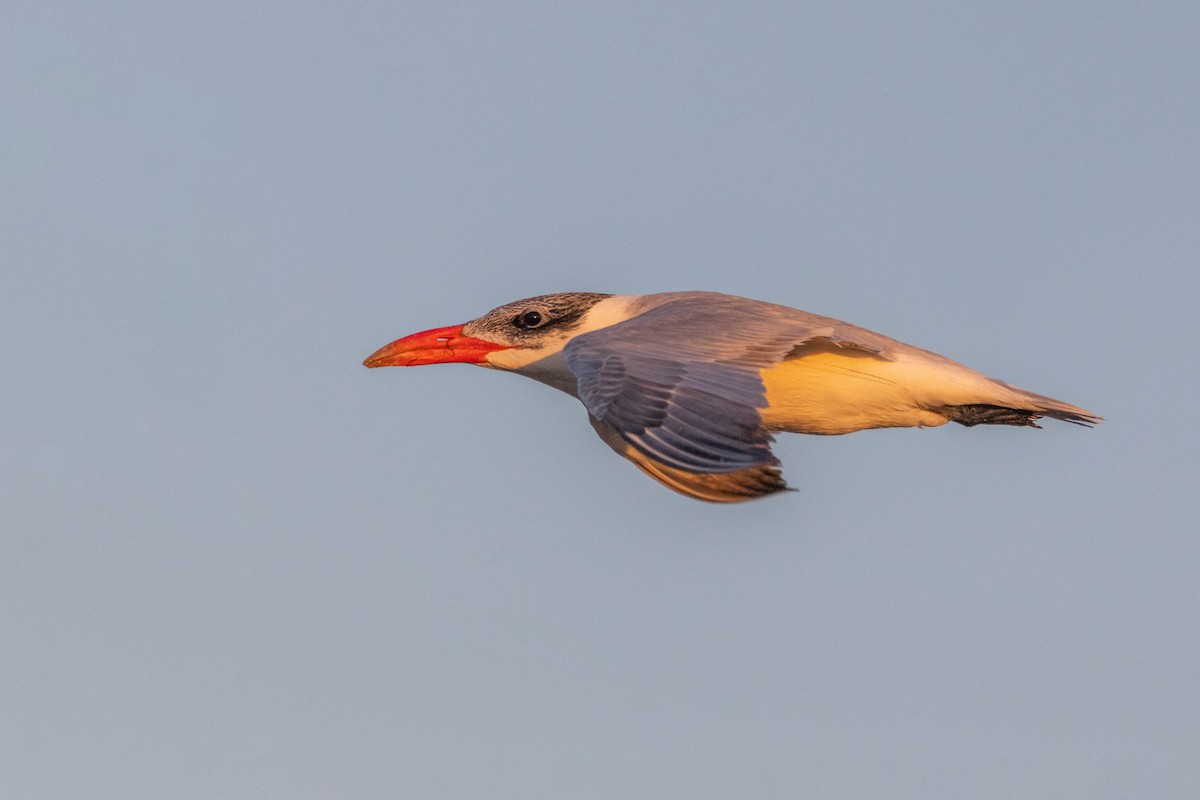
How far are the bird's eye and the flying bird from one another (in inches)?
0.5

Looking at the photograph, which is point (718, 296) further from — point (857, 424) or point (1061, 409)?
point (1061, 409)

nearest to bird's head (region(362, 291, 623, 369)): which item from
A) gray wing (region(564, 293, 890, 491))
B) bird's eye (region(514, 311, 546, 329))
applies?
bird's eye (region(514, 311, 546, 329))

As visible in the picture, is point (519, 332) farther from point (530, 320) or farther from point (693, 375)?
point (693, 375)

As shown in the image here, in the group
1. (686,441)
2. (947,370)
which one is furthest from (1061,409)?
(686,441)

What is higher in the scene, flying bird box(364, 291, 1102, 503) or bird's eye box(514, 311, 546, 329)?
bird's eye box(514, 311, 546, 329)

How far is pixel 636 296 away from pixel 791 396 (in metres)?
2.05

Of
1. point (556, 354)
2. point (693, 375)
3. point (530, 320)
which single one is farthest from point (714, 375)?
point (530, 320)

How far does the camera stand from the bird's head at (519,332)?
56.6ft

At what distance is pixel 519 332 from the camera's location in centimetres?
1736

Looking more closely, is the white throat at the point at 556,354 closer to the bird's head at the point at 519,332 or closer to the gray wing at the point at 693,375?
the bird's head at the point at 519,332

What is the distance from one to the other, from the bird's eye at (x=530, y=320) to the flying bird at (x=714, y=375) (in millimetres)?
13

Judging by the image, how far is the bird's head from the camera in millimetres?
17250

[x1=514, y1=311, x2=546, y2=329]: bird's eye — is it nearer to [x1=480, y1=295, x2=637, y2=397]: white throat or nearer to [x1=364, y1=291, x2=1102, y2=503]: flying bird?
[x1=364, y1=291, x2=1102, y2=503]: flying bird

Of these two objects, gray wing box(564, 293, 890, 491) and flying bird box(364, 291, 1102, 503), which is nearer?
gray wing box(564, 293, 890, 491)
